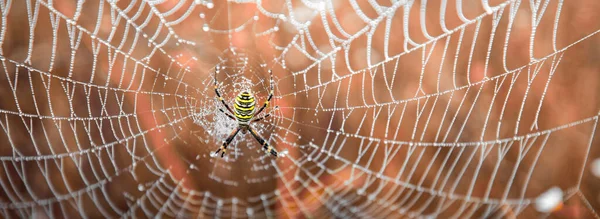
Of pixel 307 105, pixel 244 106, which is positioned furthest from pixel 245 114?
pixel 307 105

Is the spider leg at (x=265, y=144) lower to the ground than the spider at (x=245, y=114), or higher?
lower

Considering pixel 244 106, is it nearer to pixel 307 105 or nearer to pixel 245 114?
pixel 245 114

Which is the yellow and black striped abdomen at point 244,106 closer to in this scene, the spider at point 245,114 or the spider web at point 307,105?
the spider at point 245,114

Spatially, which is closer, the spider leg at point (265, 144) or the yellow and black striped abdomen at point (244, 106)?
the yellow and black striped abdomen at point (244, 106)

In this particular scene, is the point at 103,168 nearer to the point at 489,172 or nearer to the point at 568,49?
the point at 489,172

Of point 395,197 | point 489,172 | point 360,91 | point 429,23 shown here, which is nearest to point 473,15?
point 429,23

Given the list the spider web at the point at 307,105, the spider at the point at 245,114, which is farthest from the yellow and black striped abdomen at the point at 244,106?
the spider web at the point at 307,105
